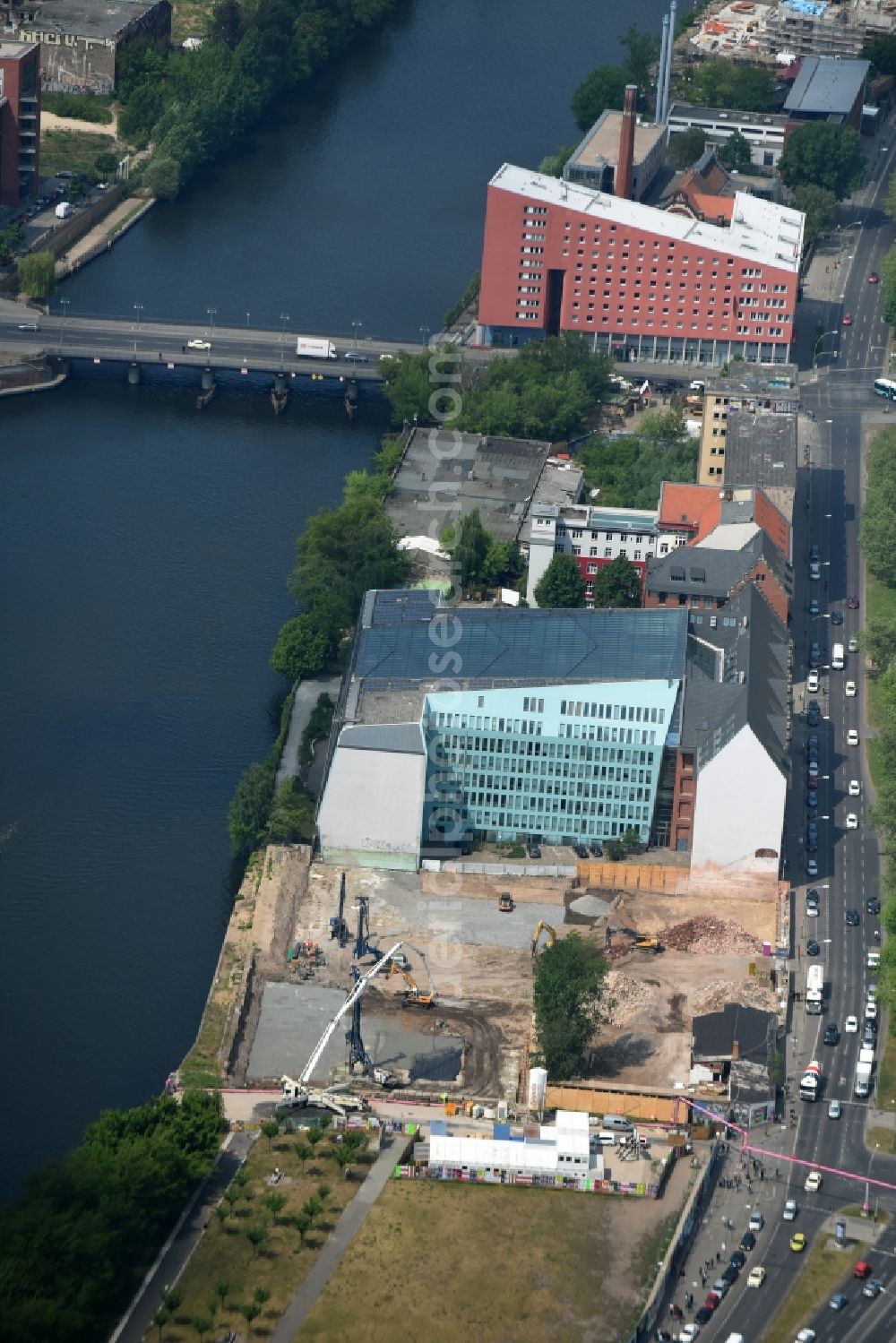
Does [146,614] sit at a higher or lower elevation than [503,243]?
lower

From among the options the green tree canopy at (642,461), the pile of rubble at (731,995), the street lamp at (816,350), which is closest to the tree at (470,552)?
the green tree canopy at (642,461)

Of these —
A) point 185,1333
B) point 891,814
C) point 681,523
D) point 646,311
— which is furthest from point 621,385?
point 185,1333

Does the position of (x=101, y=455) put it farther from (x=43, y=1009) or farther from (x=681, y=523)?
(x=43, y=1009)

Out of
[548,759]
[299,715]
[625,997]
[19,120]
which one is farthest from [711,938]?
[19,120]

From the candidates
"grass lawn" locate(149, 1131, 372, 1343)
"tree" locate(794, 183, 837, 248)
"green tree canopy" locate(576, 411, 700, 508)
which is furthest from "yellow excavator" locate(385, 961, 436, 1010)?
"tree" locate(794, 183, 837, 248)

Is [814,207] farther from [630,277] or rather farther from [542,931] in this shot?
[542,931]

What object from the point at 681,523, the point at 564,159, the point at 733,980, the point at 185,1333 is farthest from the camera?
the point at 564,159

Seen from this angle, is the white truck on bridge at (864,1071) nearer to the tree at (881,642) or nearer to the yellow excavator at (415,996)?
the yellow excavator at (415,996)

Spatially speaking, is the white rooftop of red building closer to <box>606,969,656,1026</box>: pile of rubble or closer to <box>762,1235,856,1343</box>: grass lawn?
<box>606,969,656,1026</box>: pile of rubble
